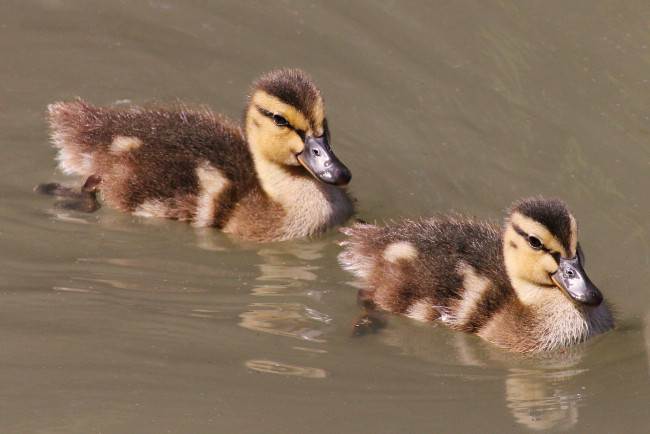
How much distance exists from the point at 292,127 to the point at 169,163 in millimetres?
609

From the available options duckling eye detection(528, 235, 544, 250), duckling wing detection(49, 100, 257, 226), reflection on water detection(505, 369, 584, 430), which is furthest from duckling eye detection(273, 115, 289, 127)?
reflection on water detection(505, 369, 584, 430)

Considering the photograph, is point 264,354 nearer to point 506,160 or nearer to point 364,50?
point 506,160

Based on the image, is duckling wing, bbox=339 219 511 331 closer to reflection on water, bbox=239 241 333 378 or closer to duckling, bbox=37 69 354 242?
reflection on water, bbox=239 241 333 378

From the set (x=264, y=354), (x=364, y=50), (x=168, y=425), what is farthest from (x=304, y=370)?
(x=364, y=50)

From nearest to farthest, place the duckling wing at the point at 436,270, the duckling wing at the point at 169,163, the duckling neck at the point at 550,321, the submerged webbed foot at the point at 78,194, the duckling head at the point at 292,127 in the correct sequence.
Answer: the duckling neck at the point at 550,321 → the duckling wing at the point at 436,270 → the duckling head at the point at 292,127 → the duckling wing at the point at 169,163 → the submerged webbed foot at the point at 78,194

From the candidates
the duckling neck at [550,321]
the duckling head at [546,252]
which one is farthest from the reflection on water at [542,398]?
the duckling head at [546,252]

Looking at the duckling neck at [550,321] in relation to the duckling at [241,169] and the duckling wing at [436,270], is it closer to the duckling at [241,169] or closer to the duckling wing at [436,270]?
the duckling wing at [436,270]

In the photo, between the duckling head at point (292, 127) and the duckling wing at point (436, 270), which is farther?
the duckling head at point (292, 127)

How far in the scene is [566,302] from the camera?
395 centimetres

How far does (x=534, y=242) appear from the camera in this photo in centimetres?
385

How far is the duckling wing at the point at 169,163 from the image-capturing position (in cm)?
471

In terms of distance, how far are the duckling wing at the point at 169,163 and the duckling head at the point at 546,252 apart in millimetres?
1385

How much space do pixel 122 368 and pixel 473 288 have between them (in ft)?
4.59

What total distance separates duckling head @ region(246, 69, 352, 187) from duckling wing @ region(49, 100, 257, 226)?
0.17 meters
